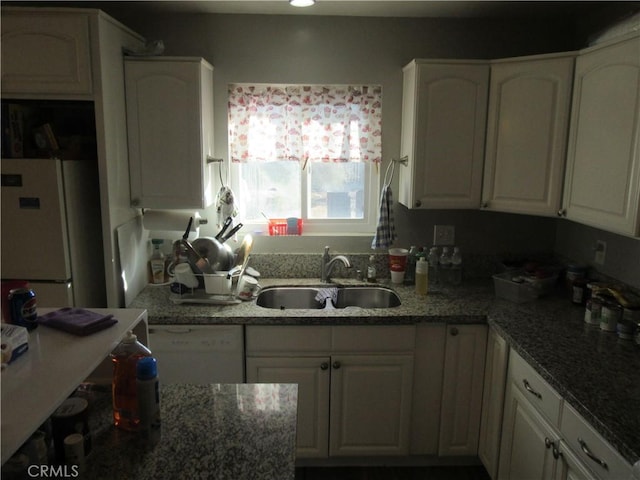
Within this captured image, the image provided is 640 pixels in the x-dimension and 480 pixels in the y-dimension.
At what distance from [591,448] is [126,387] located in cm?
132

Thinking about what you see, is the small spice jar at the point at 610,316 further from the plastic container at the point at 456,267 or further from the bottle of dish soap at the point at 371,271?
the bottle of dish soap at the point at 371,271

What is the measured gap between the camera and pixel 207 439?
46.9 inches

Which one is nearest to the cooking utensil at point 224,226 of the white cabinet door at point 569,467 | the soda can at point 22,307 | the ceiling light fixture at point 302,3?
the ceiling light fixture at point 302,3

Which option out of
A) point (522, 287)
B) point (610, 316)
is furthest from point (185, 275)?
point (610, 316)

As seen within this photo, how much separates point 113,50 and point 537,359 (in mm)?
2219

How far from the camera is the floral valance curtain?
2670 mm

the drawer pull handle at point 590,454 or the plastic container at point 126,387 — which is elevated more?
the plastic container at point 126,387

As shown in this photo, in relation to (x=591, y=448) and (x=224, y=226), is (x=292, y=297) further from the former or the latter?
(x=591, y=448)

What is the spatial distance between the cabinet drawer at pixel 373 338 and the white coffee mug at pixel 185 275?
2.47 feet

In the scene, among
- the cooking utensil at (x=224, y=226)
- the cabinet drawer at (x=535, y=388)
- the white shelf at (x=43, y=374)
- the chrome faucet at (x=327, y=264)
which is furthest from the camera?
the chrome faucet at (x=327, y=264)

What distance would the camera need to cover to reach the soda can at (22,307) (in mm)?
1161

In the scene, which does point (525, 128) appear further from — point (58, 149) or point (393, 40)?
point (58, 149)

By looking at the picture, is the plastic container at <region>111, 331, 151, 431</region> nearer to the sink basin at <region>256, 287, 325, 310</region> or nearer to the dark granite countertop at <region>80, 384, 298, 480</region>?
the dark granite countertop at <region>80, 384, 298, 480</region>

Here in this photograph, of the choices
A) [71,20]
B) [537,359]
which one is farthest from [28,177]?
[537,359]
